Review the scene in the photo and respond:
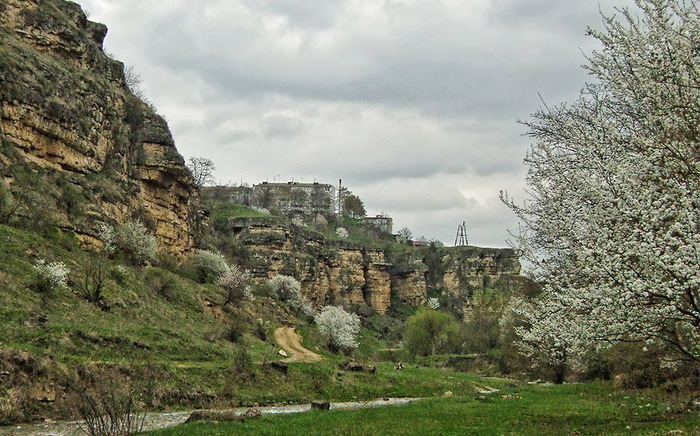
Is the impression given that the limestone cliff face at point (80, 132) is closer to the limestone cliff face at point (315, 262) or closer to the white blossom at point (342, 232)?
the limestone cliff face at point (315, 262)

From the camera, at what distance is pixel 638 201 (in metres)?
11.2

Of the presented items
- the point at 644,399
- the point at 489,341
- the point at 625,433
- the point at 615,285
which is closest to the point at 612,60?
the point at 615,285

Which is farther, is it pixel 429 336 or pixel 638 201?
pixel 429 336

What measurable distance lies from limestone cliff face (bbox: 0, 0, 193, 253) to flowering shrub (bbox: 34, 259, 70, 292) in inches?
299

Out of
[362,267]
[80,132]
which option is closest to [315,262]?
[362,267]

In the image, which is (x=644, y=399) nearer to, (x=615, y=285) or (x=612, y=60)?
(x=615, y=285)

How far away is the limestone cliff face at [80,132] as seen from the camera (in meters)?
35.2

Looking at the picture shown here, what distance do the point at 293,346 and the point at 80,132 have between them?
914 inches

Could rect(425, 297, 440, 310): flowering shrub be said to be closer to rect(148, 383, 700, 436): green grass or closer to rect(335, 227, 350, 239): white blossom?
rect(335, 227, 350, 239): white blossom

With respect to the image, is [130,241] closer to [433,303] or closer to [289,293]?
[289,293]

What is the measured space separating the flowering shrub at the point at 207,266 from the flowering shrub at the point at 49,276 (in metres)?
24.7

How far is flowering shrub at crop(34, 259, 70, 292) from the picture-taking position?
86.5 feet

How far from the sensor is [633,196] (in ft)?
36.9

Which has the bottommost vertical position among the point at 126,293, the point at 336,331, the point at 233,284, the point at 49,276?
the point at 336,331
